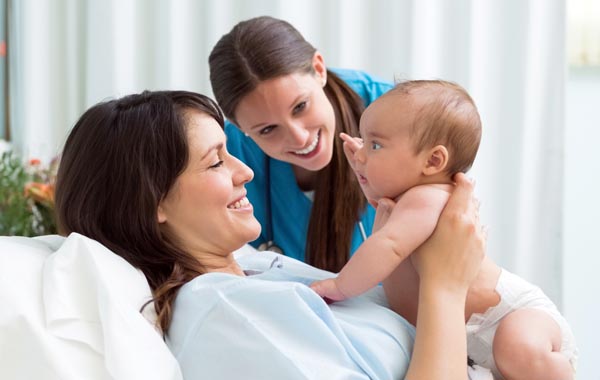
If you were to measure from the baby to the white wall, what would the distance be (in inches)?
52.8

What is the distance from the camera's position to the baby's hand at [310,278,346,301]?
142 cm

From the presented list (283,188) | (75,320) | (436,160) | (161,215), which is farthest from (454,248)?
(283,188)

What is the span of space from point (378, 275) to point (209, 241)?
363mm

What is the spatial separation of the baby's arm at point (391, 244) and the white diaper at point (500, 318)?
0.20 m

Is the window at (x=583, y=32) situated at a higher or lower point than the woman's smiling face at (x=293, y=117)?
higher

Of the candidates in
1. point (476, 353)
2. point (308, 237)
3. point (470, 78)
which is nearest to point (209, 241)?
point (476, 353)

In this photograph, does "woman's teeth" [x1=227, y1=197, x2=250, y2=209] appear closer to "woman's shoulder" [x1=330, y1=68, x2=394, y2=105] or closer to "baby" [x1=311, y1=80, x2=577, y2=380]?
"baby" [x1=311, y1=80, x2=577, y2=380]

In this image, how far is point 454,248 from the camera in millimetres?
1404

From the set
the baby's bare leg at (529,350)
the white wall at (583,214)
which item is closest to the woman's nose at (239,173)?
the baby's bare leg at (529,350)

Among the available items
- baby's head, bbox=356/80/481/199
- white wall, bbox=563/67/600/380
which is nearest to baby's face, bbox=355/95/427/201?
baby's head, bbox=356/80/481/199

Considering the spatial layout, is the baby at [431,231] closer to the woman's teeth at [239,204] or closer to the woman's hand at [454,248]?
the woman's hand at [454,248]

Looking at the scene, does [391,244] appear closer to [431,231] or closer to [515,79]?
[431,231]

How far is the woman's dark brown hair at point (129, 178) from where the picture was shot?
1448 millimetres

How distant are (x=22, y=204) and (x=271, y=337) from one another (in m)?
1.53
